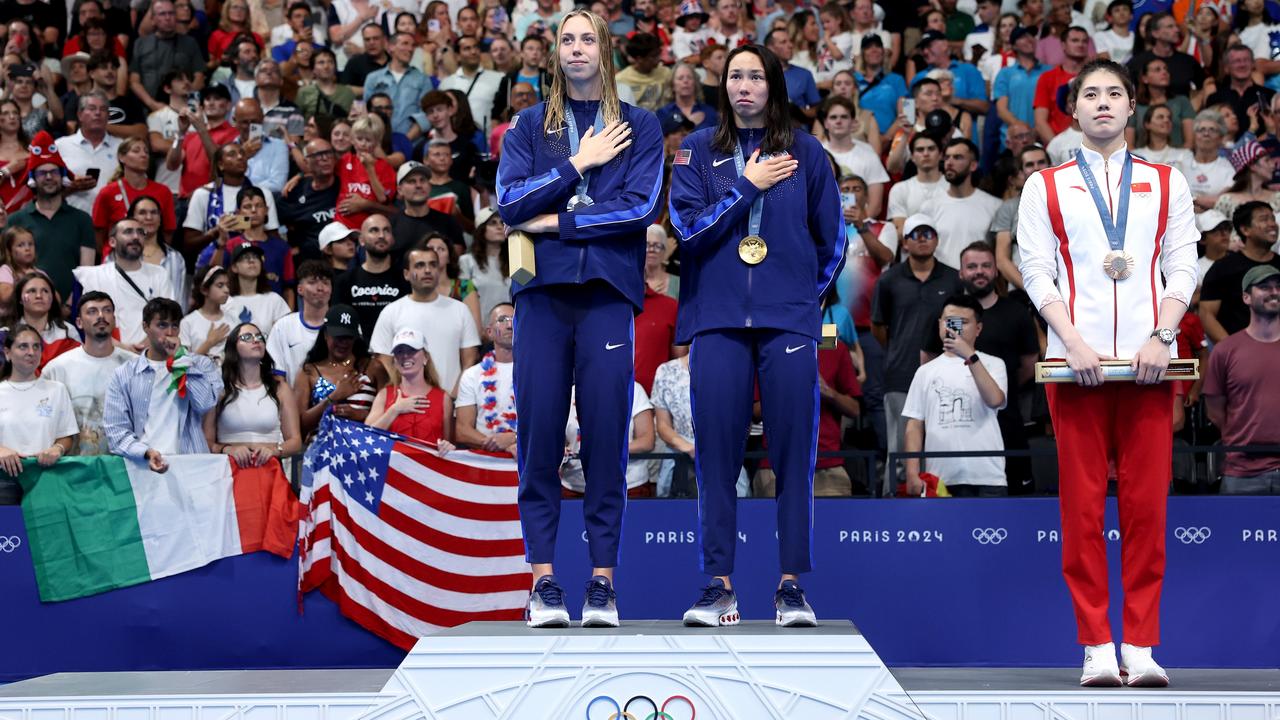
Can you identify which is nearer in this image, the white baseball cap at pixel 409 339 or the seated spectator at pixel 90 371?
the white baseball cap at pixel 409 339

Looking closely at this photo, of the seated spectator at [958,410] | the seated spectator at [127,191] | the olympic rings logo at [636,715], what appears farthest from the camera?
the seated spectator at [127,191]

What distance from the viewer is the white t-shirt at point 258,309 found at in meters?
10.1

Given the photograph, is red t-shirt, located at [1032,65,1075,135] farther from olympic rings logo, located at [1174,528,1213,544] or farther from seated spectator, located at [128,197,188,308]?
seated spectator, located at [128,197,188,308]

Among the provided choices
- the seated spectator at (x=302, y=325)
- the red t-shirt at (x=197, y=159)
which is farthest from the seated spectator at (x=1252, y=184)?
the red t-shirt at (x=197, y=159)

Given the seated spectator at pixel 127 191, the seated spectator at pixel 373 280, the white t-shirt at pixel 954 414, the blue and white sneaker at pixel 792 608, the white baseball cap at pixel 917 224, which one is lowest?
the blue and white sneaker at pixel 792 608

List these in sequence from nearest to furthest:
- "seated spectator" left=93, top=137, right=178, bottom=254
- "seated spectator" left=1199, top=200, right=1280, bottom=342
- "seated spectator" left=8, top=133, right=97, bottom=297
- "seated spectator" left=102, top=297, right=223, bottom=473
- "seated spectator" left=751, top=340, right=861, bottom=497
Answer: "seated spectator" left=102, top=297, right=223, bottom=473, "seated spectator" left=751, top=340, right=861, bottom=497, "seated spectator" left=1199, top=200, right=1280, bottom=342, "seated spectator" left=8, top=133, right=97, bottom=297, "seated spectator" left=93, top=137, right=178, bottom=254

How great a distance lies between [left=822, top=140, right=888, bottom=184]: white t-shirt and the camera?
1141 cm

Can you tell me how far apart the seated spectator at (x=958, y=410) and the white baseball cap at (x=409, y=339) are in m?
2.92

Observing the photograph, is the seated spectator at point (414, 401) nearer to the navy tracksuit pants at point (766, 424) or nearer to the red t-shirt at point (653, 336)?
the red t-shirt at point (653, 336)

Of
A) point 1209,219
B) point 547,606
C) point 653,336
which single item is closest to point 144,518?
point 653,336

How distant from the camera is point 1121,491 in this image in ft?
17.3

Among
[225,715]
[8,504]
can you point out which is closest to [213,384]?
[8,504]

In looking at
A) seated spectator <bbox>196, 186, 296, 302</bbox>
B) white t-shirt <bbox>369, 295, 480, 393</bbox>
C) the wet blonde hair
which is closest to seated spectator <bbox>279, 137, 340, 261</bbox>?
seated spectator <bbox>196, 186, 296, 302</bbox>

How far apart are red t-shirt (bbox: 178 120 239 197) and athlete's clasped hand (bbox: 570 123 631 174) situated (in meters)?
7.64
